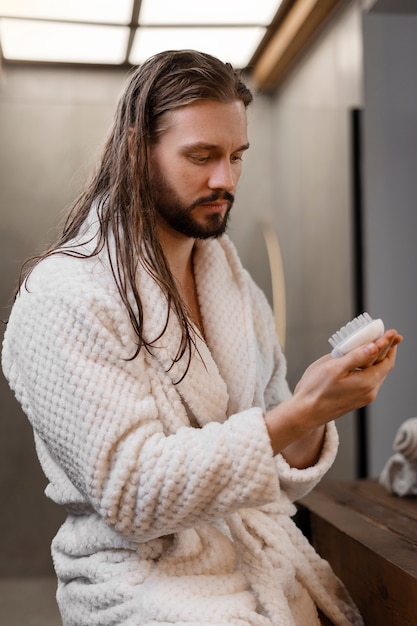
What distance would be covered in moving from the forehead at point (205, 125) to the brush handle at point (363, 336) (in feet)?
1.10

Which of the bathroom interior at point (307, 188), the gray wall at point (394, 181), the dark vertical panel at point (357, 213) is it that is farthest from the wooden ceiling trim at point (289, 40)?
the dark vertical panel at point (357, 213)

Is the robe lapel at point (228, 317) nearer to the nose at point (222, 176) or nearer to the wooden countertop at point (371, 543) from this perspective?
the nose at point (222, 176)

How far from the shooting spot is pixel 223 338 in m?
1.11

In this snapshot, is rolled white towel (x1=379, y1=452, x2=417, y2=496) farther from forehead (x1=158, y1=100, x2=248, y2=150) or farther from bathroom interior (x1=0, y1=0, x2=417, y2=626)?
bathroom interior (x1=0, y1=0, x2=417, y2=626)

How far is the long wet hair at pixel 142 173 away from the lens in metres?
1.04

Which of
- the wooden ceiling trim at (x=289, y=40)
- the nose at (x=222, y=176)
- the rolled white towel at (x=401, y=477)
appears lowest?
the rolled white towel at (x=401, y=477)

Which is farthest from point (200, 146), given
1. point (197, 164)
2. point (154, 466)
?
point (154, 466)

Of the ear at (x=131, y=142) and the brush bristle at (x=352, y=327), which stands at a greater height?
the ear at (x=131, y=142)

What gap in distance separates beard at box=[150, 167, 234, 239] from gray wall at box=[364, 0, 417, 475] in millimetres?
1388

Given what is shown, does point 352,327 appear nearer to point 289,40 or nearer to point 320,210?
point 320,210

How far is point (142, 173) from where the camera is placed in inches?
42.5

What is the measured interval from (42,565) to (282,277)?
1.09m

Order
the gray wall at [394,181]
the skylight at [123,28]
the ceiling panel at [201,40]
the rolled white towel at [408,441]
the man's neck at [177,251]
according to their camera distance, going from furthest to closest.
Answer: the ceiling panel at [201,40] → the skylight at [123,28] → the gray wall at [394,181] → the rolled white towel at [408,441] → the man's neck at [177,251]

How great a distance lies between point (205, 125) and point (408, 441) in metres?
0.72
